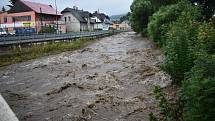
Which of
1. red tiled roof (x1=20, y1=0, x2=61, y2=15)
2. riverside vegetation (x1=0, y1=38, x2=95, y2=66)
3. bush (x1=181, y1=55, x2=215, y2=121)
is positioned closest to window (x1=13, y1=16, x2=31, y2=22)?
red tiled roof (x1=20, y1=0, x2=61, y2=15)

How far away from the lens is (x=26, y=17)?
A: 76.8 m

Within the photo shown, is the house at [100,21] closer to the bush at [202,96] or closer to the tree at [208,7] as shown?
the tree at [208,7]

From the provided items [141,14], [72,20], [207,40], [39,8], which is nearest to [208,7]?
[207,40]

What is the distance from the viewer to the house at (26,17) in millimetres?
76000

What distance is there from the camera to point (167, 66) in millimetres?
14211

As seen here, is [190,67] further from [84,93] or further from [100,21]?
[100,21]

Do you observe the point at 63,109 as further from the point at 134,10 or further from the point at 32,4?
the point at 32,4

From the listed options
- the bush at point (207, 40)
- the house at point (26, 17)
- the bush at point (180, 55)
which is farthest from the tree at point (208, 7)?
the house at point (26, 17)

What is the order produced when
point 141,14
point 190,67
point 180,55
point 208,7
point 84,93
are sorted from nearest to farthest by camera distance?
point 190,67 → point 180,55 → point 84,93 → point 208,7 → point 141,14

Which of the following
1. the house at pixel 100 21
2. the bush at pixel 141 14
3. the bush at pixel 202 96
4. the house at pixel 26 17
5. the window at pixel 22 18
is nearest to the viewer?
the bush at pixel 202 96

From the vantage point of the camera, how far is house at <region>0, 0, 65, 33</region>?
76.0m

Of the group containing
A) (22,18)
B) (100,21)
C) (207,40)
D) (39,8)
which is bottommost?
(207,40)

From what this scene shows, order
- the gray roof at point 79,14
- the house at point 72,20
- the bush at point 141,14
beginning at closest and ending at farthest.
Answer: the bush at point 141,14
the house at point 72,20
the gray roof at point 79,14

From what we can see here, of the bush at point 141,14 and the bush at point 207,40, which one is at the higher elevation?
the bush at point 141,14
